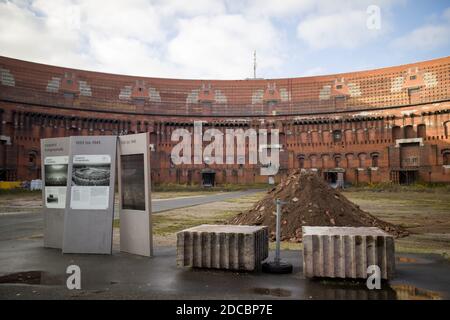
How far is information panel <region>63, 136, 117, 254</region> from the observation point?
897 cm

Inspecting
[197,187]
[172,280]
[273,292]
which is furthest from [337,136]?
[273,292]

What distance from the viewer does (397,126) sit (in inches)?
2125

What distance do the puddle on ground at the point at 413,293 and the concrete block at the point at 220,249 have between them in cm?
244

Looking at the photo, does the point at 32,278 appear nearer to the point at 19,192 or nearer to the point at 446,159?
the point at 19,192

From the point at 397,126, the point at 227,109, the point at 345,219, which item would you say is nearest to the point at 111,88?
the point at 227,109

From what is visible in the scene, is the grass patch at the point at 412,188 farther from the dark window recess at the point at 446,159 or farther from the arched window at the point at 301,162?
the arched window at the point at 301,162

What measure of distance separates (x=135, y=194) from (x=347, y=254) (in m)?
4.87

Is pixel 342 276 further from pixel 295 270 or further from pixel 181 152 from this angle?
pixel 181 152

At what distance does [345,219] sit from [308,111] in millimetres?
50362

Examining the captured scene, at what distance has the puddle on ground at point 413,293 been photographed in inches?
214

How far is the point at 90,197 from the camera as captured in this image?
9070mm

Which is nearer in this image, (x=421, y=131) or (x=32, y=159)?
(x=32, y=159)

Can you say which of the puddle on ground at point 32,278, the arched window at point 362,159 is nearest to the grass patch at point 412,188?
the arched window at point 362,159
